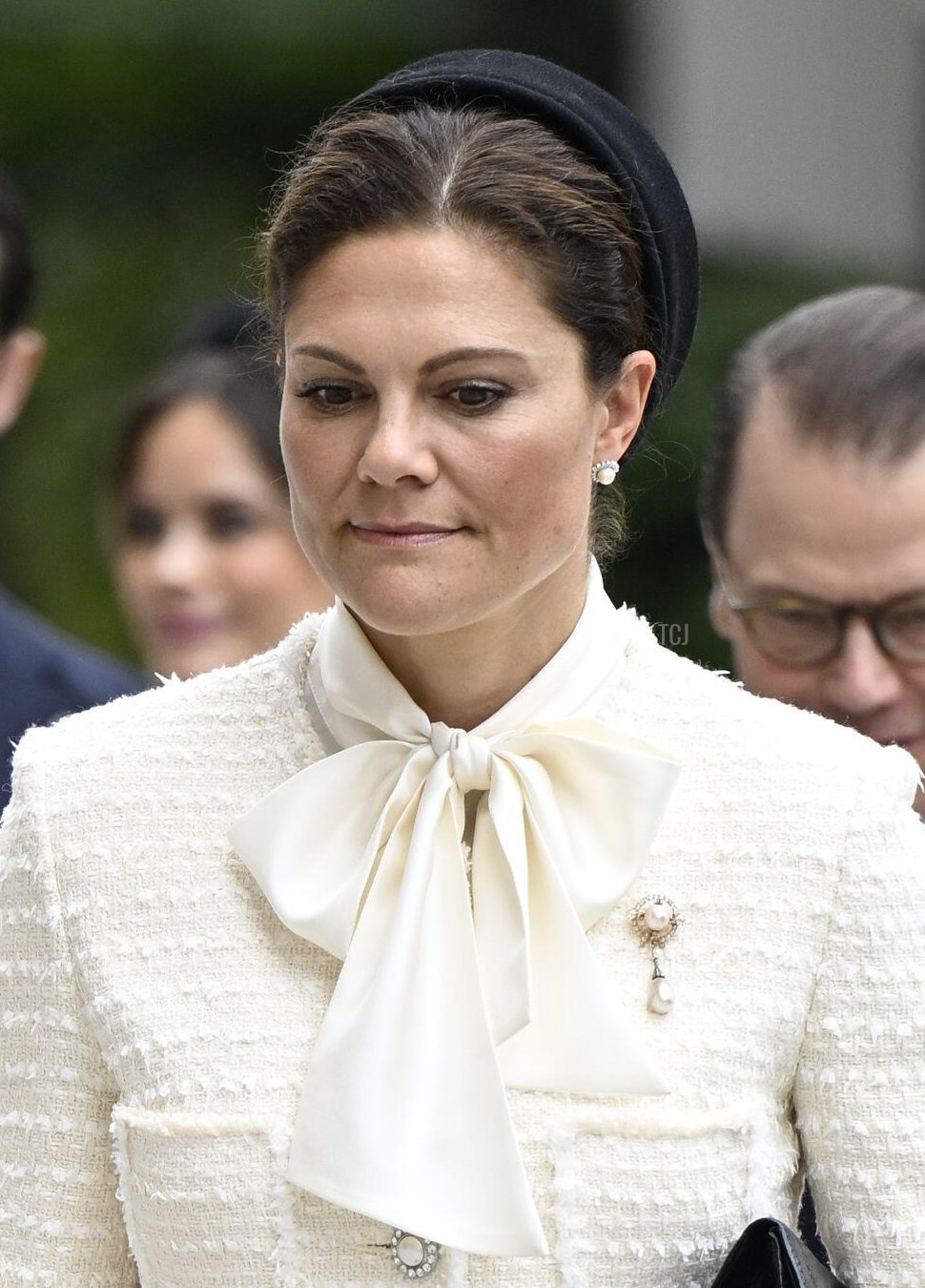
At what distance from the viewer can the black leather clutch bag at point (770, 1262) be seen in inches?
88.6

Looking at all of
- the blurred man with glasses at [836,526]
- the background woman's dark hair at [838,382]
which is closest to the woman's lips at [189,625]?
the background woman's dark hair at [838,382]

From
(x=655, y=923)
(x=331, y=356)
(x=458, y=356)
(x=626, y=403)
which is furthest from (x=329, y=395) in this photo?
(x=655, y=923)

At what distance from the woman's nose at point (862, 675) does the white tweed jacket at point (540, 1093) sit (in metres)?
0.56

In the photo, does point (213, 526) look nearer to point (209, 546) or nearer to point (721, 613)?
point (209, 546)

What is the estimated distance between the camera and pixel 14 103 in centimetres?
912

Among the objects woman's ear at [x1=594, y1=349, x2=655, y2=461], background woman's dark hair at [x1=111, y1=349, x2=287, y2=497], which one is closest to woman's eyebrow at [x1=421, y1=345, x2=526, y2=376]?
woman's ear at [x1=594, y1=349, x2=655, y2=461]

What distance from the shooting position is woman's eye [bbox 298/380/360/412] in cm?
238

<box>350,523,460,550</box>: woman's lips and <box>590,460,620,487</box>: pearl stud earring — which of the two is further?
<box>590,460,620,487</box>: pearl stud earring

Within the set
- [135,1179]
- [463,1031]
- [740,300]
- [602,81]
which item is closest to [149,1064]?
[135,1179]

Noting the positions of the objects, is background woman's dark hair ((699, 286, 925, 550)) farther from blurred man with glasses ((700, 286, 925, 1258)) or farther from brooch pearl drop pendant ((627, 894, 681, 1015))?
brooch pearl drop pendant ((627, 894, 681, 1015))

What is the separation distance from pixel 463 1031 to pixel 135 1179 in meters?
0.41

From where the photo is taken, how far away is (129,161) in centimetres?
923

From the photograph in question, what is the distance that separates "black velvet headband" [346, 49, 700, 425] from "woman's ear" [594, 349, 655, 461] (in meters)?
0.05

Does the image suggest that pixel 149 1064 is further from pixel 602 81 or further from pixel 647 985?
pixel 602 81
